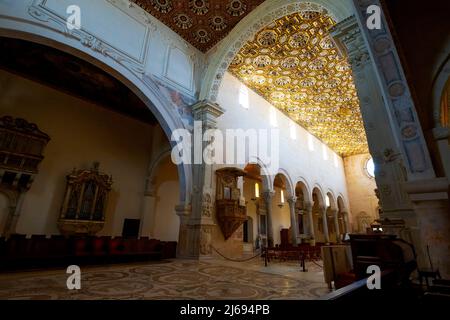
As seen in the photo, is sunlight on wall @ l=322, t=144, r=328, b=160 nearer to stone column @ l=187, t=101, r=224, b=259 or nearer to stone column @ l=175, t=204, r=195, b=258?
stone column @ l=187, t=101, r=224, b=259

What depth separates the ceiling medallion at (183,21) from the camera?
25.8 feet

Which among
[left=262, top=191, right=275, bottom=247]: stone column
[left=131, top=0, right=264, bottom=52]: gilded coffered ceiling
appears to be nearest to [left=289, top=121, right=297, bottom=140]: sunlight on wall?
[left=262, top=191, right=275, bottom=247]: stone column

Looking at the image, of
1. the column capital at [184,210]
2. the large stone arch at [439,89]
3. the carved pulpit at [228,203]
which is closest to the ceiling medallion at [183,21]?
the carved pulpit at [228,203]

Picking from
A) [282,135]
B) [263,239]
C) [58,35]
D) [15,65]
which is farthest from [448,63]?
[263,239]

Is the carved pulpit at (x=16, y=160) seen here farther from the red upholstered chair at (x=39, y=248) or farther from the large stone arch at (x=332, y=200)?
the large stone arch at (x=332, y=200)

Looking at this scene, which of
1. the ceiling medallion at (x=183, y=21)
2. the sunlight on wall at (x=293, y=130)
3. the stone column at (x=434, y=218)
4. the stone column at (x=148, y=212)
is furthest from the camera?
the sunlight on wall at (x=293, y=130)

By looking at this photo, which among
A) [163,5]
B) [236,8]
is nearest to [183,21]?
[163,5]

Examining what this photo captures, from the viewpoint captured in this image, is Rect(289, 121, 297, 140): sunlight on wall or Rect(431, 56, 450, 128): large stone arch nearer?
Rect(431, 56, 450, 128): large stone arch

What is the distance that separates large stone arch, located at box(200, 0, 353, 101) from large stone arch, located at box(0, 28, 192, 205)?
182 cm

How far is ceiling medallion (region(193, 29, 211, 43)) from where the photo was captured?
8516 millimetres

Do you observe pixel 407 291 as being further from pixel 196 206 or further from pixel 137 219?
pixel 137 219

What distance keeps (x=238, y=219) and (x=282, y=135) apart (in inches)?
280

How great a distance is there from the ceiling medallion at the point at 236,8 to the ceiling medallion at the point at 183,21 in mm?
1436

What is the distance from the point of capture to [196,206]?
7.38 meters
